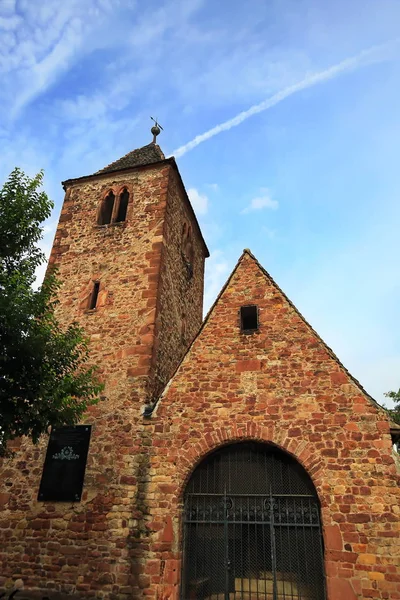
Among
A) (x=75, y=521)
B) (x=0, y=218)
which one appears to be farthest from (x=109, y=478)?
(x=0, y=218)

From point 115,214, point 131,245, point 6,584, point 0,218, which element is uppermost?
point 115,214

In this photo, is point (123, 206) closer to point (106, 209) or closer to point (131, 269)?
point (106, 209)

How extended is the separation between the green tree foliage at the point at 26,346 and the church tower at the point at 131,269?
1752 mm

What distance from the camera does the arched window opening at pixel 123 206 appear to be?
47.8 ft

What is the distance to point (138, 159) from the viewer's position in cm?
1588

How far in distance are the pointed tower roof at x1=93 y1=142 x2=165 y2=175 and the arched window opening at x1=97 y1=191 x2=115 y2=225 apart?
3.14ft

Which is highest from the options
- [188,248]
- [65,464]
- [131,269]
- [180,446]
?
[188,248]

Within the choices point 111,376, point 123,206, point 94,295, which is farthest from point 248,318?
point 123,206

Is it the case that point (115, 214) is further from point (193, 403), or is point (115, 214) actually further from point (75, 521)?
point (75, 521)

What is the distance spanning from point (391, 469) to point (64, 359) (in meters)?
6.96

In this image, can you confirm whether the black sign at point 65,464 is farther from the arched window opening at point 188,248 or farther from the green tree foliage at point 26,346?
the arched window opening at point 188,248

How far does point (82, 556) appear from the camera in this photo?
9.34 m

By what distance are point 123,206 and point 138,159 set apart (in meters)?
2.24

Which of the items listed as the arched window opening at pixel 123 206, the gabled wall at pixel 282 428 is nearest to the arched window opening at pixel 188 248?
the arched window opening at pixel 123 206
